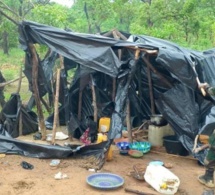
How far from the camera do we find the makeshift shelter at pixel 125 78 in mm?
6117

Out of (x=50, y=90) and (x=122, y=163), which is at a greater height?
(x=50, y=90)

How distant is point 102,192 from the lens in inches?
198

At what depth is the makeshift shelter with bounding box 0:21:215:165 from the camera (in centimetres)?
612

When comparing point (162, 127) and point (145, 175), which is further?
point (162, 127)

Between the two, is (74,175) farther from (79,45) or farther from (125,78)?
(79,45)

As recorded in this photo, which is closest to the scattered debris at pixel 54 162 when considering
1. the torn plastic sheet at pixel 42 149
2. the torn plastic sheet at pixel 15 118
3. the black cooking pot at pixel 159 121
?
the torn plastic sheet at pixel 42 149

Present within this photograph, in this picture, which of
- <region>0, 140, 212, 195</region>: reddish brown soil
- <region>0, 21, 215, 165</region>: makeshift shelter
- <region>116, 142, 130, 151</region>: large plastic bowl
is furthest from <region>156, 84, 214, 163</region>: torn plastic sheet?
<region>116, 142, 130, 151</region>: large plastic bowl

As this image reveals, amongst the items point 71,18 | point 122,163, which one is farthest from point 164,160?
point 71,18

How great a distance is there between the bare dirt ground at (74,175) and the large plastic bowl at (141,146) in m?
0.12

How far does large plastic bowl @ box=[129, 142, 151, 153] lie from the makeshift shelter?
678 mm

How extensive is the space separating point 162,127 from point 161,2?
7.95 meters

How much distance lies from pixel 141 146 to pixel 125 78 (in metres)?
1.51

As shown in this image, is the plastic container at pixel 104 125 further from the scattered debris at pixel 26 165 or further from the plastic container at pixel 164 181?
the plastic container at pixel 164 181

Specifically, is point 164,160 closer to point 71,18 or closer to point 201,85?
point 201,85
